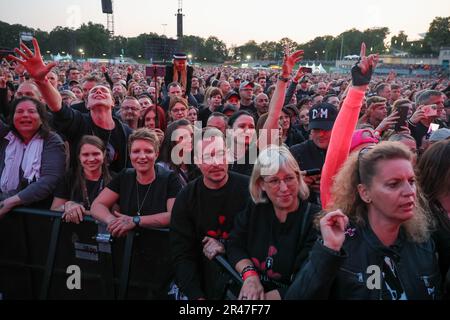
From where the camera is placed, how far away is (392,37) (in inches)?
5079

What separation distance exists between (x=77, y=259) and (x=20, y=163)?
3.57 ft

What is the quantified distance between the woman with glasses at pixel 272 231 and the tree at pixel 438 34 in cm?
10169

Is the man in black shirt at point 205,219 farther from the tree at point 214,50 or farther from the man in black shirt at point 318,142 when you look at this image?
the tree at point 214,50

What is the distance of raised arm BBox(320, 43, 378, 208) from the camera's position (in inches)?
92.5

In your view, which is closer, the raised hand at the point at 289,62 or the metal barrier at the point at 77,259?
the metal barrier at the point at 77,259

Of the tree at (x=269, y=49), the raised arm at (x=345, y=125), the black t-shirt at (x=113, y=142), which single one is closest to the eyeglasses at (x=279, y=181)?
the raised arm at (x=345, y=125)

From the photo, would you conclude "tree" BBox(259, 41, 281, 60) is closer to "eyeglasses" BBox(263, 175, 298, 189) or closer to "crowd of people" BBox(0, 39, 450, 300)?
"crowd of people" BBox(0, 39, 450, 300)

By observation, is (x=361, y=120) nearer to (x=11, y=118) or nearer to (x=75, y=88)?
(x=11, y=118)

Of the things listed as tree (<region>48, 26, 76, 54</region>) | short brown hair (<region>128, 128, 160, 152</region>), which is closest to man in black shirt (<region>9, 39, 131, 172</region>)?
short brown hair (<region>128, 128, 160, 152</region>)

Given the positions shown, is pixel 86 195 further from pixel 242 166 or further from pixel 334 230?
pixel 334 230

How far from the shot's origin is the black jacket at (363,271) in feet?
5.50

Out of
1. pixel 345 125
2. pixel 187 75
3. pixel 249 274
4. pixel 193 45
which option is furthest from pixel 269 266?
pixel 193 45
